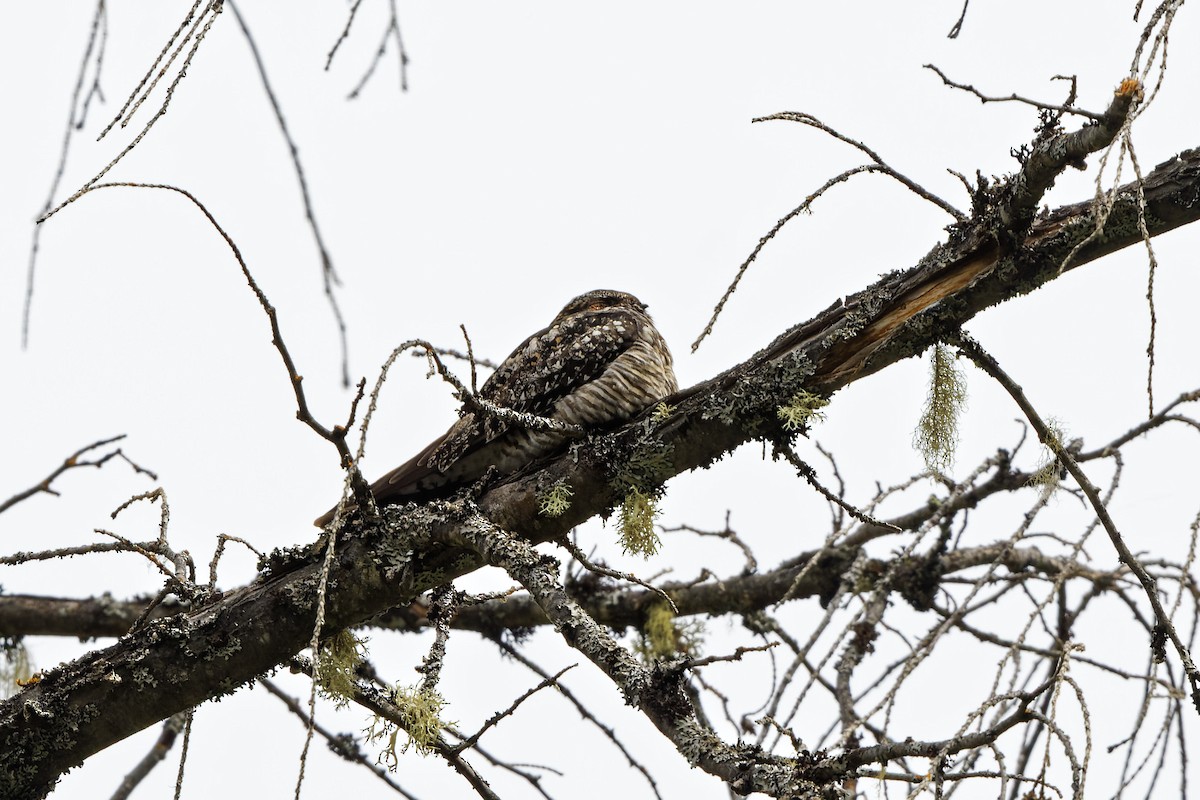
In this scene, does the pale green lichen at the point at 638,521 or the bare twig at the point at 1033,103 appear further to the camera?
the pale green lichen at the point at 638,521

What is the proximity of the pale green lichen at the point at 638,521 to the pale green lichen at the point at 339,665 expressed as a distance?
85 centimetres

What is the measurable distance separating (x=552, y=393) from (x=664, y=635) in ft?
4.20

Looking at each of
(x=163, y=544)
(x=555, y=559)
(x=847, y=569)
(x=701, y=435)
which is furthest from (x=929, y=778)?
(x=847, y=569)

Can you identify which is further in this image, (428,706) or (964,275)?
(964,275)

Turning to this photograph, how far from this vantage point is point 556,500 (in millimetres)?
3168

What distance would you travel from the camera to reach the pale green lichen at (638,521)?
10.6 feet

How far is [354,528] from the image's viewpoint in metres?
3.11

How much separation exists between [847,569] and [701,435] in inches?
79.0

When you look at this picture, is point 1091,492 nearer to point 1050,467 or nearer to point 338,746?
point 1050,467

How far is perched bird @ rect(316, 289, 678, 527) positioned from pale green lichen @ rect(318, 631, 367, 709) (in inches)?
22.1

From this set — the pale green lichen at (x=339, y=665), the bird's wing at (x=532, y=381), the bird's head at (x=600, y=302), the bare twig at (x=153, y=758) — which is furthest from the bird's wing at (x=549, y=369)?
the bare twig at (x=153, y=758)

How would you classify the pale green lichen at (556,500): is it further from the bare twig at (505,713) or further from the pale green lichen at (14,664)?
the pale green lichen at (14,664)

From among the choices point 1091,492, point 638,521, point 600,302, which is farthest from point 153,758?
point 1091,492

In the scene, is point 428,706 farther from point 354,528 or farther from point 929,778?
point 929,778
